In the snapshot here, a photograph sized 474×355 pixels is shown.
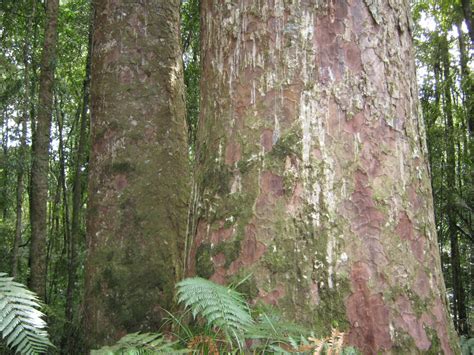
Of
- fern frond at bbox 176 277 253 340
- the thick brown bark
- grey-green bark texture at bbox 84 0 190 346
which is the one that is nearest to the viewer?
fern frond at bbox 176 277 253 340

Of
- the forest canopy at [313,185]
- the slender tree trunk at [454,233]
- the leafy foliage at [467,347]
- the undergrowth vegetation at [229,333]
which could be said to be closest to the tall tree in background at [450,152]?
the slender tree trunk at [454,233]

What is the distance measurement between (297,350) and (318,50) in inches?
47.1

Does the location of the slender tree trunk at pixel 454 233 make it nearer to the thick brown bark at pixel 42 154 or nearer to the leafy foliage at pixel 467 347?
the leafy foliage at pixel 467 347

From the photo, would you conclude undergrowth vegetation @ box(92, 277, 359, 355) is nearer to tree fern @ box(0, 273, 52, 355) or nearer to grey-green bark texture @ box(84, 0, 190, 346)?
tree fern @ box(0, 273, 52, 355)

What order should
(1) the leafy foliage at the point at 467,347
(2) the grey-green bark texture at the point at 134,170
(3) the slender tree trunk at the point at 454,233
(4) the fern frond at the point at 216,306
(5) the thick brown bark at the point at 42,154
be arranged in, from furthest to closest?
(3) the slender tree trunk at the point at 454,233
(5) the thick brown bark at the point at 42,154
(2) the grey-green bark texture at the point at 134,170
(1) the leafy foliage at the point at 467,347
(4) the fern frond at the point at 216,306

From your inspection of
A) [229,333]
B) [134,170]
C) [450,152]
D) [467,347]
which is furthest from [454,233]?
[229,333]

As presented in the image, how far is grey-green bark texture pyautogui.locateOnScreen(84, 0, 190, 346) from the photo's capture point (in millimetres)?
3137

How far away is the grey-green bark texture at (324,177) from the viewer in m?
1.69

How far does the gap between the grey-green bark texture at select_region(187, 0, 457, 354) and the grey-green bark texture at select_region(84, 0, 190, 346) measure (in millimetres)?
1341

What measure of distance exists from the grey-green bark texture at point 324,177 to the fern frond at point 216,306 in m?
0.35

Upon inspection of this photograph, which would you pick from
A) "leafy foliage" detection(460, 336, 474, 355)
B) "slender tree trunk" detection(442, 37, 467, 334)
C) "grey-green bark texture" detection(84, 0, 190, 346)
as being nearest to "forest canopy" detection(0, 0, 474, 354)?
"leafy foliage" detection(460, 336, 474, 355)

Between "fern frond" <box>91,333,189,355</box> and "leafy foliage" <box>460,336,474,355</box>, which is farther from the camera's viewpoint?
"leafy foliage" <box>460,336,474,355</box>

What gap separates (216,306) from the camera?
131 centimetres

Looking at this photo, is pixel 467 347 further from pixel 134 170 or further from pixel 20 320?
pixel 134 170
